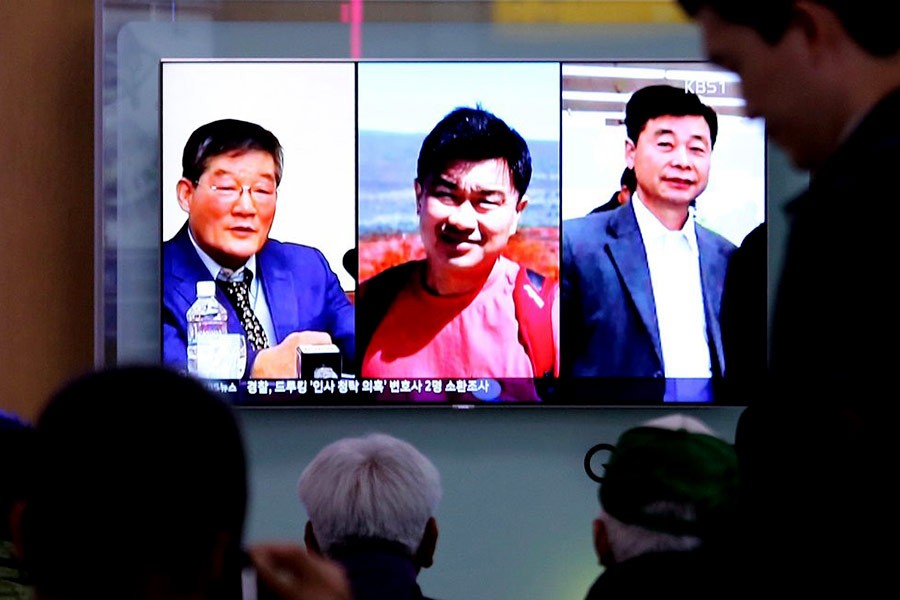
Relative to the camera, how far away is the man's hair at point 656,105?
168 inches

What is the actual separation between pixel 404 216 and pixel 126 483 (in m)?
3.38

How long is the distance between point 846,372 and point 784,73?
265 millimetres

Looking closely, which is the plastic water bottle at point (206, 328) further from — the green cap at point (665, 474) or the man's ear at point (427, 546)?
the green cap at point (665, 474)

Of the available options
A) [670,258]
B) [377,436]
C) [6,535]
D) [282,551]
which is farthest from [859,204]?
[670,258]

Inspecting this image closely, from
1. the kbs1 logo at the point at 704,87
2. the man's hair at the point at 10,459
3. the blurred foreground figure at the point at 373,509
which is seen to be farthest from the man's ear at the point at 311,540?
the kbs1 logo at the point at 704,87

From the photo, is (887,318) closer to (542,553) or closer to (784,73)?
(784,73)

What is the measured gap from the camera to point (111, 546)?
3.14 feet

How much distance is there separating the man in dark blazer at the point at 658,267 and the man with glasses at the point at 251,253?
0.73 m

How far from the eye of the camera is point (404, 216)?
14.1 ft

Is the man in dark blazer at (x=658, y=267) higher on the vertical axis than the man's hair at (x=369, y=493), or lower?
higher

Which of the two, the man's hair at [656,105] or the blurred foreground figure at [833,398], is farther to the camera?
the man's hair at [656,105]

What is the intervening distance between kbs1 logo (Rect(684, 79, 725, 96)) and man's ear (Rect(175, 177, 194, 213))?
4.99 feet

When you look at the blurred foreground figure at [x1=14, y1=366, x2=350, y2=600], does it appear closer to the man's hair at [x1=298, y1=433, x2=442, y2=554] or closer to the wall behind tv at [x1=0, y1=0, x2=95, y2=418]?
the man's hair at [x1=298, y1=433, x2=442, y2=554]

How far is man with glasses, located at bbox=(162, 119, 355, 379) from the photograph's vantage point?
14.1 feet
